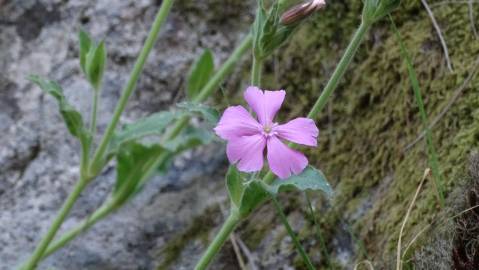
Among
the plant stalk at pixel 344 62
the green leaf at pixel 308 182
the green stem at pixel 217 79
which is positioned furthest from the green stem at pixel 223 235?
the green stem at pixel 217 79

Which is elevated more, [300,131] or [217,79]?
[217,79]

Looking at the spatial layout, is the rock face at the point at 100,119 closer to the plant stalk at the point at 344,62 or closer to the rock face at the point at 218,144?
the rock face at the point at 218,144

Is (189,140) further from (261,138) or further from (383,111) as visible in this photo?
(261,138)

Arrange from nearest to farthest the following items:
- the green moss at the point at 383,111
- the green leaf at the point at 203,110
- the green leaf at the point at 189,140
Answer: the green leaf at the point at 203,110 → the green moss at the point at 383,111 → the green leaf at the point at 189,140

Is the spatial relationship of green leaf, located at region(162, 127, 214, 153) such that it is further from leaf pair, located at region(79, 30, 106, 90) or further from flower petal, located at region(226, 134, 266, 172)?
flower petal, located at region(226, 134, 266, 172)

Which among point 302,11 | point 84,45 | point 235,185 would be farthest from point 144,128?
point 302,11

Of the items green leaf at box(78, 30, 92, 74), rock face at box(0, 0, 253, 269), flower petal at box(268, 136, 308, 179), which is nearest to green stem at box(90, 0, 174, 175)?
green leaf at box(78, 30, 92, 74)
